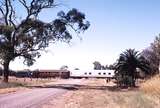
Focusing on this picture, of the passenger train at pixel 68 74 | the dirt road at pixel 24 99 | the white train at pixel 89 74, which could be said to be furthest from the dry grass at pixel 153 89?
the white train at pixel 89 74

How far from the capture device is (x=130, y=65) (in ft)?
167

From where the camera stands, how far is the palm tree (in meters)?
50.5

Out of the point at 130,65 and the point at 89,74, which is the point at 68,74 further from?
the point at 130,65

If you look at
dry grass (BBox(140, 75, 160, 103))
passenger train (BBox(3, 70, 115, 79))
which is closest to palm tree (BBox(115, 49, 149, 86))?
dry grass (BBox(140, 75, 160, 103))

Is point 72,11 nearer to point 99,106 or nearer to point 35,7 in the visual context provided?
point 35,7

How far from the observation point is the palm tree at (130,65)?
50.5 m

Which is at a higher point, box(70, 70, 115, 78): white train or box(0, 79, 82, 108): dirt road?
box(70, 70, 115, 78): white train

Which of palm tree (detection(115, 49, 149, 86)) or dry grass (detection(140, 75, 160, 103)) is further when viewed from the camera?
palm tree (detection(115, 49, 149, 86))

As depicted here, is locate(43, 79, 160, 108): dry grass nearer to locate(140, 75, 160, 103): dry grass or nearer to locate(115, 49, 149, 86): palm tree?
locate(140, 75, 160, 103): dry grass

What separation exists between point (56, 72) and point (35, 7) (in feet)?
298

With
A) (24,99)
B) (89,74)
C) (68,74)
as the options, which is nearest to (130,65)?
(24,99)

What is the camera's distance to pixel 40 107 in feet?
70.9

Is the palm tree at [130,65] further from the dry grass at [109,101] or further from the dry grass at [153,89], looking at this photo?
the dry grass at [153,89]

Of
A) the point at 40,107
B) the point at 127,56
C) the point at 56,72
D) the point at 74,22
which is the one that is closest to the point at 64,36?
the point at 74,22
